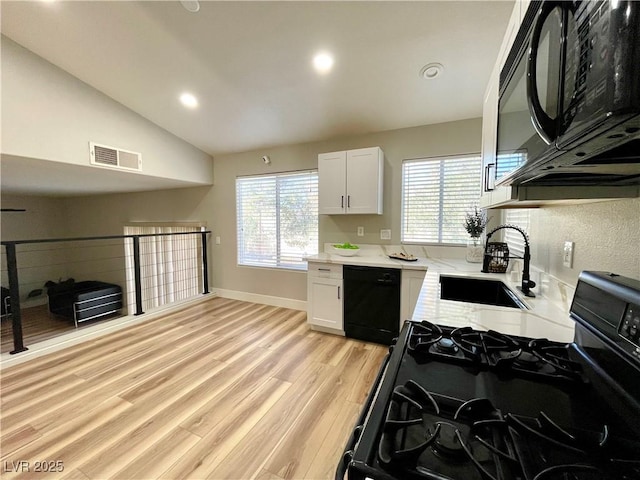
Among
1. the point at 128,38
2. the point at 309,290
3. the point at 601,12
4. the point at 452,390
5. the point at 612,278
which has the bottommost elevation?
the point at 309,290

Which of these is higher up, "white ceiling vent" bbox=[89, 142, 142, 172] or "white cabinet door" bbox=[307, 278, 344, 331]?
"white ceiling vent" bbox=[89, 142, 142, 172]

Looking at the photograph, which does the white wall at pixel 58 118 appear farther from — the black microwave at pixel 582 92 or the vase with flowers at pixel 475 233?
the vase with flowers at pixel 475 233

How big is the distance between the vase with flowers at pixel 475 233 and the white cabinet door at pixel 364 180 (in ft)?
3.13

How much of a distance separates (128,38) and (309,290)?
2.95 m

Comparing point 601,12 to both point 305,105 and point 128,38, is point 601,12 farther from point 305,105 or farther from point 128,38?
point 128,38

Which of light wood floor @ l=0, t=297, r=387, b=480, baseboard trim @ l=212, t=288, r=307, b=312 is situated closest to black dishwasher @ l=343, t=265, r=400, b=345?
light wood floor @ l=0, t=297, r=387, b=480

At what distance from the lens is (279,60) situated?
236cm

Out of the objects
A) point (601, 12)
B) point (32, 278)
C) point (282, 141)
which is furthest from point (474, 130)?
point (32, 278)

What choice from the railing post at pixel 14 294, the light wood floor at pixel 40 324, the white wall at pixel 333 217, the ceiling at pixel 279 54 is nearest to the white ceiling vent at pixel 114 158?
the ceiling at pixel 279 54

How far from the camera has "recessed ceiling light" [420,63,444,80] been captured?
2.27 meters

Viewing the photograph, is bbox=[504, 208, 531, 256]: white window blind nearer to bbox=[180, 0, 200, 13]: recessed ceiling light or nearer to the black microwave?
the black microwave

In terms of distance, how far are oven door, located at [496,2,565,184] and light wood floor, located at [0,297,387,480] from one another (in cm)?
173

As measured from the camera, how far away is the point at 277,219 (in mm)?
4148

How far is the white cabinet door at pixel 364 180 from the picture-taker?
3.10 m
